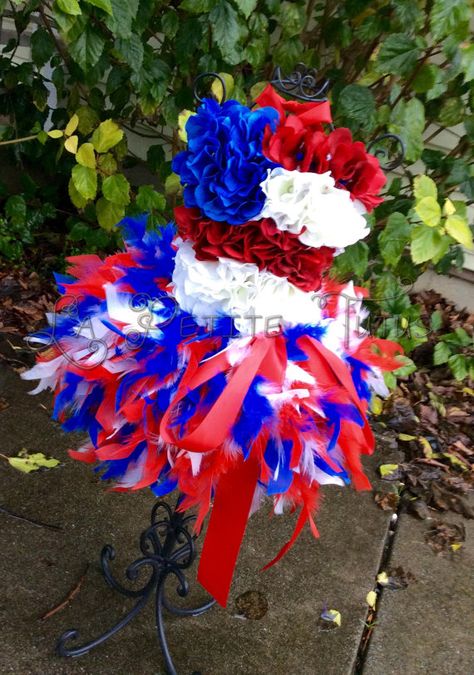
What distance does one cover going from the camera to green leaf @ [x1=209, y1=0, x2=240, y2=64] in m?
2.00

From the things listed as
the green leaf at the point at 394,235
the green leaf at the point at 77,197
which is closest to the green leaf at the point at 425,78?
the green leaf at the point at 394,235

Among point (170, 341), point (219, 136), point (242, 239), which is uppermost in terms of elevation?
point (219, 136)

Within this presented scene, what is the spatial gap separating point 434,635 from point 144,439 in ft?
4.14

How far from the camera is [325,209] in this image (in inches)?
41.4

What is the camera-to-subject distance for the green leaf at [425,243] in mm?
1975

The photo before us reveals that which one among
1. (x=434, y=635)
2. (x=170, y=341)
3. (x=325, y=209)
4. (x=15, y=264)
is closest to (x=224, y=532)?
(x=170, y=341)

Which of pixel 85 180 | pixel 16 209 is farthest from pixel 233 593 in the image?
pixel 16 209

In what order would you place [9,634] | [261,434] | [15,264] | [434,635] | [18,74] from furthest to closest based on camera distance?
1. [15,264]
2. [18,74]
3. [434,635]
4. [9,634]
5. [261,434]

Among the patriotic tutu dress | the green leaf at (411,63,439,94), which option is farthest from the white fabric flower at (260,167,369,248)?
the green leaf at (411,63,439,94)

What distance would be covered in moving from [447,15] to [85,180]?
1.38m

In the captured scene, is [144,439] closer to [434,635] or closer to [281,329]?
[281,329]

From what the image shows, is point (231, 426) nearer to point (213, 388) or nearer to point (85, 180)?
point (213, 388)

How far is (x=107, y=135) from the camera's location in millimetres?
2340

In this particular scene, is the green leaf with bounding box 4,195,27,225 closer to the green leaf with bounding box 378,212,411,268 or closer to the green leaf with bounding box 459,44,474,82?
the green leaf with bounding box 378,212,411,268
